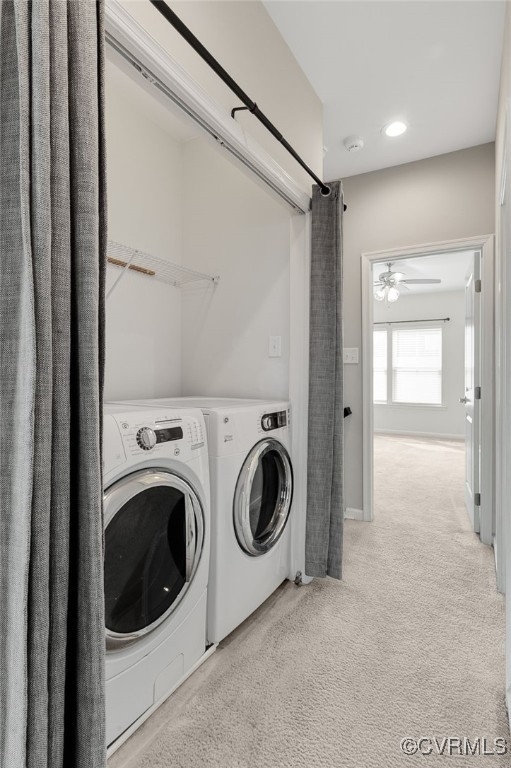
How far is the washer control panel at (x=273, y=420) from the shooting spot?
180 cm

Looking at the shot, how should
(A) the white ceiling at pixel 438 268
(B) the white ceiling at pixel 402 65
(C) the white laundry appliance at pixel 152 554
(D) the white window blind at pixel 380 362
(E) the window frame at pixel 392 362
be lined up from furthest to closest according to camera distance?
(D) the white window blind at pixel 380 362, (E) the window frame at pixel 392 362, (A) the white ceiling at pixel 438 268, (B) the white ceiling at pixel 402 65, (C) the white laundry appliance at pixel 152 554

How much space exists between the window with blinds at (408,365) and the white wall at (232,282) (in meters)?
5.35

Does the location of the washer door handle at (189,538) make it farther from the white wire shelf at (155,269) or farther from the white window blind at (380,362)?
the white window blind at (380,362)

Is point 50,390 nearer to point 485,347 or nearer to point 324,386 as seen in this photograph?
point 324,386

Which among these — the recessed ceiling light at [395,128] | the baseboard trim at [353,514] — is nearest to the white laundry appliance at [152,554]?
the baseboard trim at [353,514]

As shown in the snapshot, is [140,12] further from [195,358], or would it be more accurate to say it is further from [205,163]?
[195,358]

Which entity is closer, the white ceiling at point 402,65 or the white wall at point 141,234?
the white ceiling at point 402,65

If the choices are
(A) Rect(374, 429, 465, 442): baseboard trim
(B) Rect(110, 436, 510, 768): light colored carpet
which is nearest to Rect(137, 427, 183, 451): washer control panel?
(B) Rect(110, 436, 510, 768): light colored carpet

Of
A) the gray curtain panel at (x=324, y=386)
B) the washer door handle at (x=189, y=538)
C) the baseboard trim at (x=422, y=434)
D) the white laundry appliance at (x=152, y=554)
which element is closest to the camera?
the white laundry appliance at (x=152, y=554)

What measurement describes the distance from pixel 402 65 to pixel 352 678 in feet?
9.25

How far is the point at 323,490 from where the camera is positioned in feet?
6.66

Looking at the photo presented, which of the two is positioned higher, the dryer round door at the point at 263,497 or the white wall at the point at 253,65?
the white wall at the point at 253,65

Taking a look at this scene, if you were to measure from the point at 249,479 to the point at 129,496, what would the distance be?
63 cm

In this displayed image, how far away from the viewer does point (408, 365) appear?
7.23 m
